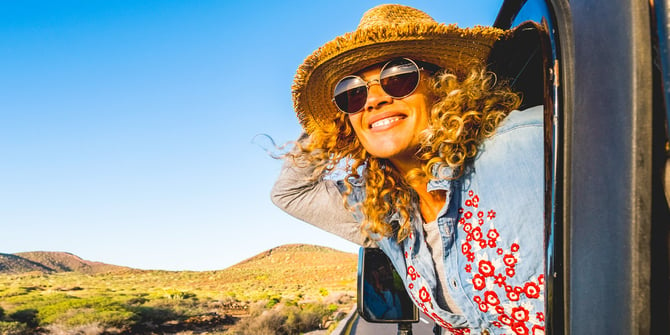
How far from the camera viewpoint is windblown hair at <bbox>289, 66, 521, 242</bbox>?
80.0 inches

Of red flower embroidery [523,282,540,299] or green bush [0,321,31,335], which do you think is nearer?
red flower embroidery [523,282,540,299]

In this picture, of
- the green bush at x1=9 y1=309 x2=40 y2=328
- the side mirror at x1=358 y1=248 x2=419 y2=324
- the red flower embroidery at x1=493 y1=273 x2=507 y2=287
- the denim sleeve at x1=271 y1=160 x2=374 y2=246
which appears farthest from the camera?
the green bush at x1=9 y1=309 x2=40 y2=328

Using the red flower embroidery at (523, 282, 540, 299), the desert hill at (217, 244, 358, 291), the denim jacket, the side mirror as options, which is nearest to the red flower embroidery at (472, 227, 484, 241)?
the denim jacket

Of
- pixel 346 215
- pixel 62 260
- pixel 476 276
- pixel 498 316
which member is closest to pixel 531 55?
pixel 476 276

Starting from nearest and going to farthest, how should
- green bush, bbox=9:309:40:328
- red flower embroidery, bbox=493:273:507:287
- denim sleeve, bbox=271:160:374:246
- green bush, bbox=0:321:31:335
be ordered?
red flower embroidery, bbox=493:273:507:287, denim sleeve, bbox=271:160:374:246, green bush, bbox=0:321:31:335, green bush, bbox=9:309:40:328

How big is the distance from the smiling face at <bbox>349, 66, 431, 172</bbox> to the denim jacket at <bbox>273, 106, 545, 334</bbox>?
0.91 ft

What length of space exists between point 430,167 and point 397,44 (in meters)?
0.59

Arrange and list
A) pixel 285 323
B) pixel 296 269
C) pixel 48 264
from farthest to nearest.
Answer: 1. pixel 48 264
2. pixel 296 269
3. pixel 285 323

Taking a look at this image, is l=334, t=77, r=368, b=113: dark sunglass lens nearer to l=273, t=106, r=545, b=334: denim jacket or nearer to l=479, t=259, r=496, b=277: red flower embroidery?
l=273, t=106, r=545, b=334: denim jacket

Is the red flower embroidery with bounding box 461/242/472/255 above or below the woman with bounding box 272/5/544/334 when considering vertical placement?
below

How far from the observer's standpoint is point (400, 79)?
91.7 inches

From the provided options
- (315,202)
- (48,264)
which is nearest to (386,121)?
(315,202)

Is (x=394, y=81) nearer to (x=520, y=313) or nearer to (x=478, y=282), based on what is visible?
(x=478, y=282)

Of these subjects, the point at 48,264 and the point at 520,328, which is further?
the point at 48,264
